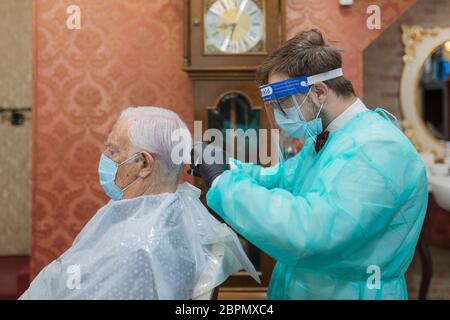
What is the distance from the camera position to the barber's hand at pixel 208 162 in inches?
53.5

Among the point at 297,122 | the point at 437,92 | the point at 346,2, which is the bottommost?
the point at 297,122

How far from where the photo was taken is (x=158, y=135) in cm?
155

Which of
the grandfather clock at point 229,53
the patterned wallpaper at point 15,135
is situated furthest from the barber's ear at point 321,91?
the patterned wallpaper at point 15,135

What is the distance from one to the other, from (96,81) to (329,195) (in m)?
2.34

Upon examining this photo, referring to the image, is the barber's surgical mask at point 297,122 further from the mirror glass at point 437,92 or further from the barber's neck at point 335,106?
the mirror glass at point 437,92

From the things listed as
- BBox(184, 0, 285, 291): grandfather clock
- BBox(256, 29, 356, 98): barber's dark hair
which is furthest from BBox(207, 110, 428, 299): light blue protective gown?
BBox(184, 0, 285, 291): grandfather clock

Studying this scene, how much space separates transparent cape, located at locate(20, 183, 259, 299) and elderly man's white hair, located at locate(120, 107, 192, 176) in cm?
11

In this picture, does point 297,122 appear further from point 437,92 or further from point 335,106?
point 437,92

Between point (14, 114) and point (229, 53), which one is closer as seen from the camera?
point (229, 53)

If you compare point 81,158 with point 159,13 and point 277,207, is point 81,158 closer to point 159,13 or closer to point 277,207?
point 159,13

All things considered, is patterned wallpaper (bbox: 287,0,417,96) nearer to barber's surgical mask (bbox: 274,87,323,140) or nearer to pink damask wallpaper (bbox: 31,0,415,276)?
pink damask wallpaper (bbox: 31,0,415,276)

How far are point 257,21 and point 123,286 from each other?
1.92m

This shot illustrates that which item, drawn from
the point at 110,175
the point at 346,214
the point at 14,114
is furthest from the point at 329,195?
the point at 14,114

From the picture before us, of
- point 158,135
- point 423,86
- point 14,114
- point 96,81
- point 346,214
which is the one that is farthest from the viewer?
point 423,86
